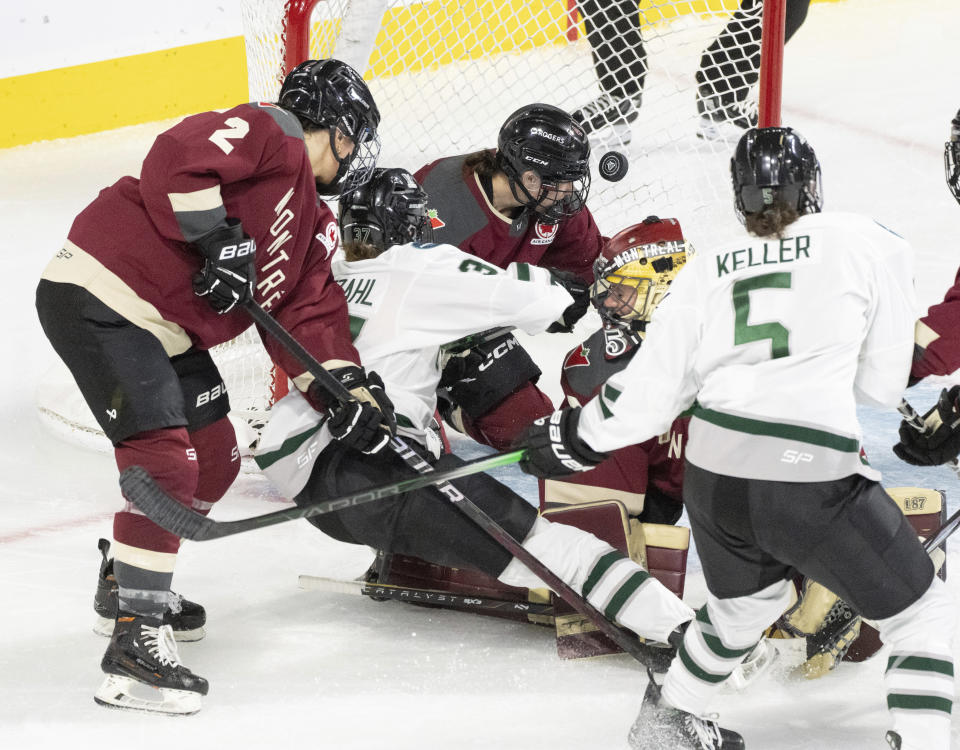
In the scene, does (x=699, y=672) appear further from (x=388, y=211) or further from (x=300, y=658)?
(x=388, y=211)

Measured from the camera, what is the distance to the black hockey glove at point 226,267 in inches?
88.3

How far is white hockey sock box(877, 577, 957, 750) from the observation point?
1829 millimetres

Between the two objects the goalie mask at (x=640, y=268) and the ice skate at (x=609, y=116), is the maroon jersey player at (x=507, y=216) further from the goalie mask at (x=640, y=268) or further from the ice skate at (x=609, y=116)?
the ice skate at (x=609, y=116)

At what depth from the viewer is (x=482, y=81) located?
13.9 feet

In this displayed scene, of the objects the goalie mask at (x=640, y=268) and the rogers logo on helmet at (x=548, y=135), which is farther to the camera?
the rogers logo on helmet at (x=548, y=135)

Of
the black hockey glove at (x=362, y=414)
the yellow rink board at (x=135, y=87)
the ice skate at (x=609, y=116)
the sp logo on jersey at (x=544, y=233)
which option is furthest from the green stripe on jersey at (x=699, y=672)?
the yellow rink board at (x=135, y=87)

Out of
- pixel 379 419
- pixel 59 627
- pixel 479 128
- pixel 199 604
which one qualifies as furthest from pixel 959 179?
pixel 479 128

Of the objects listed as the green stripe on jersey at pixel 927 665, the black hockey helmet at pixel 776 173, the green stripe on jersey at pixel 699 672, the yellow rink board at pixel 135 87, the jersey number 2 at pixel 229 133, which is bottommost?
the green stripe on jersey at pixel 699 672

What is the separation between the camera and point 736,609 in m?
1.95

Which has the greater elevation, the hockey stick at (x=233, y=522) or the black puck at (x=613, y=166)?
the black puck at (x=613, y=166)

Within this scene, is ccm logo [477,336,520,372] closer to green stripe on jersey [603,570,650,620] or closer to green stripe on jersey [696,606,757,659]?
green stripe on jersey [603,570,650,620]

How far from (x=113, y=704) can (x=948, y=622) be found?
132 cm

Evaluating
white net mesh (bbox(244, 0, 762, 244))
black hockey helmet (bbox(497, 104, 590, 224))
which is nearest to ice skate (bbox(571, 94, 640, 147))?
white net mesh (bbox(244, 0, 762, 244))

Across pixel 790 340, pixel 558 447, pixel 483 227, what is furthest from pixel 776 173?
pixel 483 227
